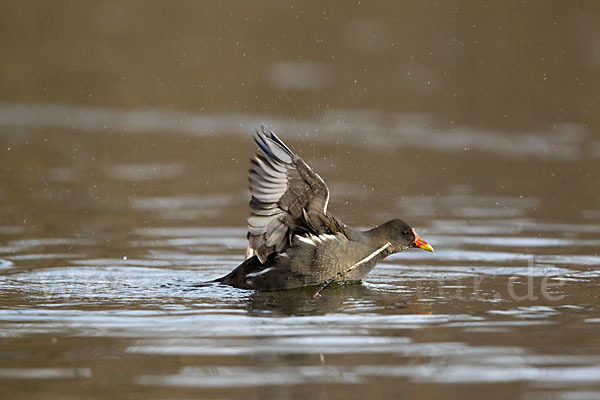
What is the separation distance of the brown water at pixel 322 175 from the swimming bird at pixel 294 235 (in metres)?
0.19

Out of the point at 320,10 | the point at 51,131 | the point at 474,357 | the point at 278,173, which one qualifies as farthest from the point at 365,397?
the point at 320,10

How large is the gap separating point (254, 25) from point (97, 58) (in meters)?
3.03

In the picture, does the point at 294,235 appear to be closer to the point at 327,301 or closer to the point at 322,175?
the point at 327,301

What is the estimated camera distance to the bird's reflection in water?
283 inches

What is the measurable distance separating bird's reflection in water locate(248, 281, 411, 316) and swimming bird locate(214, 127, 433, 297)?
91 mm

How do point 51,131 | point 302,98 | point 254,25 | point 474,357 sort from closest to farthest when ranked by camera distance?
point 474,357 → point 51,131 → point 302,98 → point 254,25

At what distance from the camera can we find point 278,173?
7379 mm

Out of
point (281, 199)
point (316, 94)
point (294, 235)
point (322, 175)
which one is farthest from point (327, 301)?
point (316, 94)

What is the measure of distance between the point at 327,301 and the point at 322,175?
5250mm

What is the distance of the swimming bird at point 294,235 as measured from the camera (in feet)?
24.2

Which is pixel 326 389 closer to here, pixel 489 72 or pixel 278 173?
pixel 278 173

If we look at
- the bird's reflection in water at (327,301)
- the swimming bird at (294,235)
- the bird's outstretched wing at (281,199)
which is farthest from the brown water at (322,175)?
the bird's outstretched wing at (281,199)

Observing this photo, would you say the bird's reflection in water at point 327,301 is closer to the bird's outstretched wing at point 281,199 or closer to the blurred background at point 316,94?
the bird's outstretched wing at point 281,199

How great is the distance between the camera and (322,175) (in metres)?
12.7
